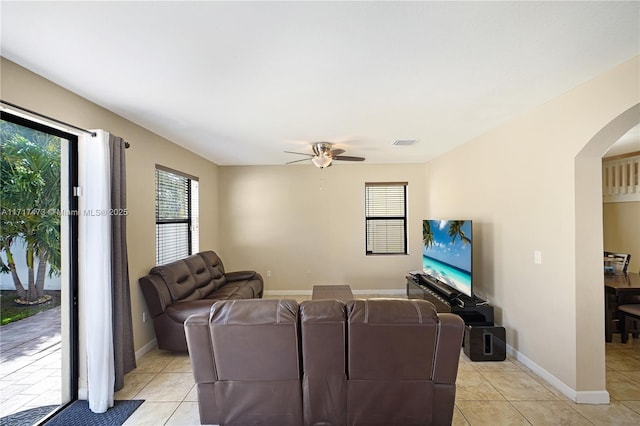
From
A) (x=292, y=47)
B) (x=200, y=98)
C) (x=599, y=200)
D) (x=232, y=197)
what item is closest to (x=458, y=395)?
(x=599, y=200)

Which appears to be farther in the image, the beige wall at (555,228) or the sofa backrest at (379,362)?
the beige wall at (555,228)

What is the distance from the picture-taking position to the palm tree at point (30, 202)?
189 cm

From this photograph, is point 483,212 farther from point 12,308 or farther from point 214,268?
point 12,308

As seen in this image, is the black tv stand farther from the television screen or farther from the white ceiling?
the white ceiling

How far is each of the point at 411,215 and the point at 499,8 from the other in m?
4.49

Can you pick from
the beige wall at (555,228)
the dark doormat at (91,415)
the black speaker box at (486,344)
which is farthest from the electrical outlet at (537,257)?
the dark doormat at (91,415)

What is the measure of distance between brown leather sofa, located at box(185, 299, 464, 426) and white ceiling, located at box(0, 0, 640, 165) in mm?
1624

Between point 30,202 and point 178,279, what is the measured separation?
1.71m

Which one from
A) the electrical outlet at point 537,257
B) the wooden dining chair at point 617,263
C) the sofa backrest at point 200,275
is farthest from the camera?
the sofa backrest at point 200,275

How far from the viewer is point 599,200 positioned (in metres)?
2.30

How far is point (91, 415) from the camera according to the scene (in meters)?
2.20

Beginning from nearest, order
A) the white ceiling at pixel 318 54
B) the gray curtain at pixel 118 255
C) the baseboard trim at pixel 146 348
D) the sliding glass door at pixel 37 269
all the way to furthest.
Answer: the white ceiling at pixel 318 54 < the sliding glass door at pixel 37 269 < the gray curtain at pixel 118 255 < the baseboard trim at pixel 146 348

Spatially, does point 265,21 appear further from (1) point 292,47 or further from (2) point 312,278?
(2) point 312,278

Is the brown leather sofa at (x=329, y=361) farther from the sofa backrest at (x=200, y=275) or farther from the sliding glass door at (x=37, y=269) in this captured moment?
the sofa backrest at (x=200, y=275)
